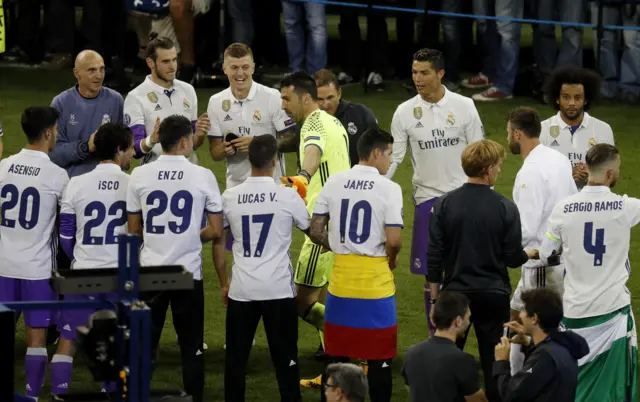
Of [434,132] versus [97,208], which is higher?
[434,132]

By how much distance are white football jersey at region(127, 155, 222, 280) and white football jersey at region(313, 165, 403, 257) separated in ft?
2.35

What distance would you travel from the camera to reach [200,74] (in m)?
16.2

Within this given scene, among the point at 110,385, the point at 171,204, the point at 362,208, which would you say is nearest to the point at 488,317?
the point at 362,208

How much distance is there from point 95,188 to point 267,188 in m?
1.06

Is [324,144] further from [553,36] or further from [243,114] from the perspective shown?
[553,36]

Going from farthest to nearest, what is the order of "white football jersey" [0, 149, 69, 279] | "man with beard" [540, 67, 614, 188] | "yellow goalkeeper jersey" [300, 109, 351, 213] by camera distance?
"man with beard" [540, 67, 614, 188] < "yellow goalkeeper jersey" [300, 109, 351, 213] < "white football jersey" [0, 149, 69, 279]

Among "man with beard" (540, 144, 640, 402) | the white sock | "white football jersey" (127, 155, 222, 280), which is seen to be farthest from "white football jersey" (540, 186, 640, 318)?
"white football jersey" (127, 155, 222, 280)

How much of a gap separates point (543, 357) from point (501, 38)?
30.9 feet

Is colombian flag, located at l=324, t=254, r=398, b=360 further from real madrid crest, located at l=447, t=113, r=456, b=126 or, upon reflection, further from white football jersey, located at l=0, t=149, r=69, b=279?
white football jersey, located at l=0, t=149, r=69, b=279

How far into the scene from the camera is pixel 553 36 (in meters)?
15.9

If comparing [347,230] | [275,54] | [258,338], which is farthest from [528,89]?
[347,230]

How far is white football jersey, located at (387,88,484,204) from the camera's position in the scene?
30.8 ft

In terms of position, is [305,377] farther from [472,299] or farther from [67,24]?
[67,24]

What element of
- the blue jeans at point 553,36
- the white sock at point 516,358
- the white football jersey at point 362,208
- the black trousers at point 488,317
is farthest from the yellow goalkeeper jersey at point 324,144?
the blue jeans at point 553,36
